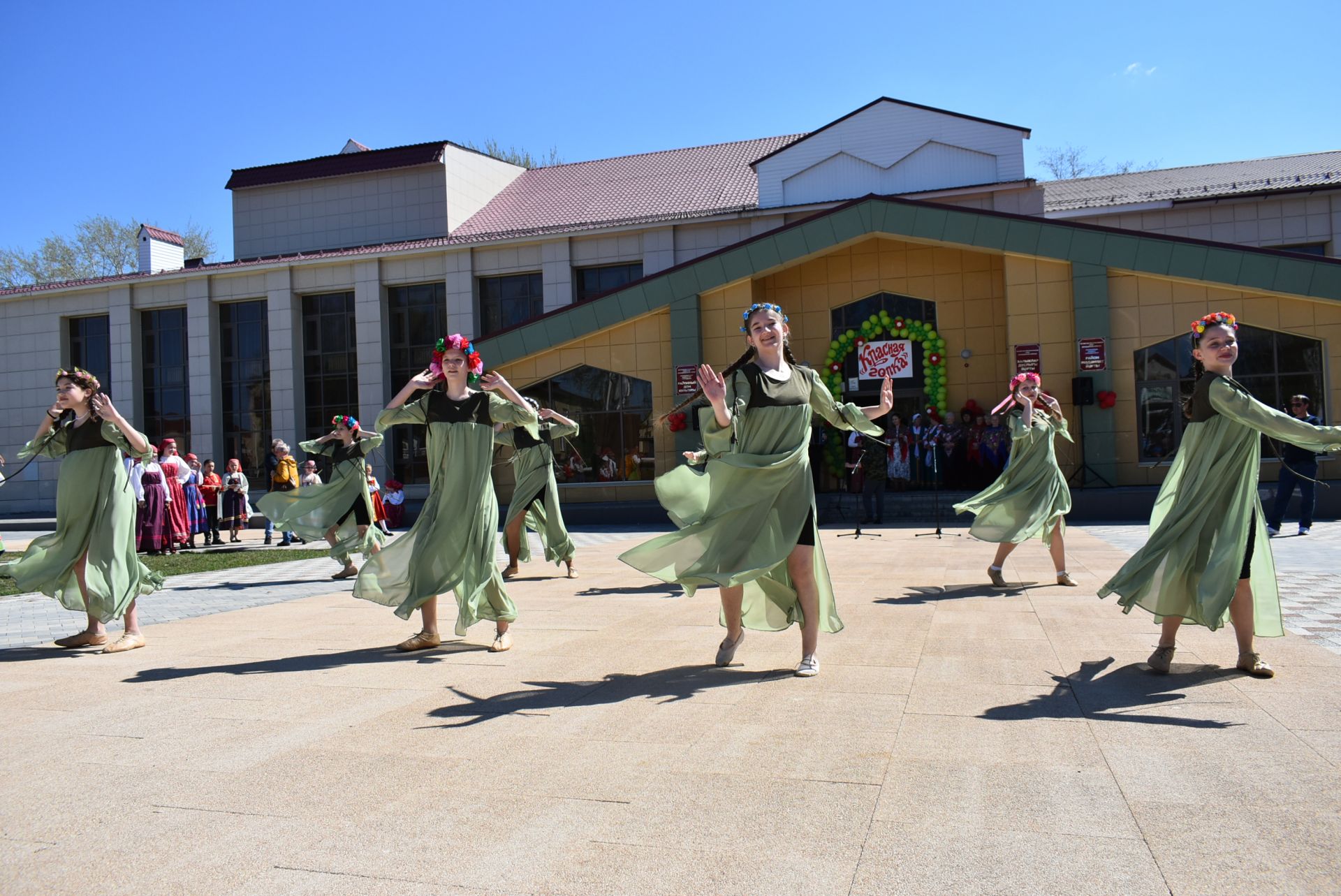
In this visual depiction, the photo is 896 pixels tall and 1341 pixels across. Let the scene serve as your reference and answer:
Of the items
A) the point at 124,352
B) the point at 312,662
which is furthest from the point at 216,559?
the point at 124,352

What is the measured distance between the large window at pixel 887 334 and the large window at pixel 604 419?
4.90 metres

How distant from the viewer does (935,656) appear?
6.03 m

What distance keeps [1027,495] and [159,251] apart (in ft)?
122

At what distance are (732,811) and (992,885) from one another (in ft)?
3.02

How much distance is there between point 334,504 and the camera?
471 inches

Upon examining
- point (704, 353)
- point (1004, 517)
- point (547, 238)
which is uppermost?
point (547, 238)

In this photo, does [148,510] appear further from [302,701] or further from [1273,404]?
[1273,404]

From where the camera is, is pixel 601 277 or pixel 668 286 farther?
pixel 601 277

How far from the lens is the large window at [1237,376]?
20.4m

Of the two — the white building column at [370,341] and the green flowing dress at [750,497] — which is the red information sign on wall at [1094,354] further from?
the white building column at [370,341]

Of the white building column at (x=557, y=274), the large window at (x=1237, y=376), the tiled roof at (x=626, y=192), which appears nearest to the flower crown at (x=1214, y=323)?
the large window at (x=1237, y=376)

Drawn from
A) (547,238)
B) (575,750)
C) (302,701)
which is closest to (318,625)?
(302,701)

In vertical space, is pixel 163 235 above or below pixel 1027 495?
above

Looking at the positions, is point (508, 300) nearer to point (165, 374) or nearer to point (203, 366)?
point (203, 366)
